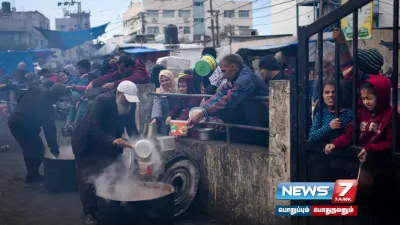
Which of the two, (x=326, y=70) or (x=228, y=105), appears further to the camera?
(x=228, y=105)

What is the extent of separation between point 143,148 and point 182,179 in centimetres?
83

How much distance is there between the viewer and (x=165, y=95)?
764cm

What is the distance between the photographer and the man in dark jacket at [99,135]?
232 inches

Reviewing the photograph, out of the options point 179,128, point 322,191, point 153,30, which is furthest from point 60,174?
point 153,30

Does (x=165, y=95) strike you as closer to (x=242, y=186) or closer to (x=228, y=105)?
(x=228, y=105)

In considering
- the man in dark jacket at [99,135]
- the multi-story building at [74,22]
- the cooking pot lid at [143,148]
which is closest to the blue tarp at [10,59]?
the man in dark jacket at [99,135]

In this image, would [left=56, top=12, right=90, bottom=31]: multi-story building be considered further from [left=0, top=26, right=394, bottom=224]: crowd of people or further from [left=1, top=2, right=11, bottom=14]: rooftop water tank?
[left=0, top=26, right=394, bottom=224]: crowd of people

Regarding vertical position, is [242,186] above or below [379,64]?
below

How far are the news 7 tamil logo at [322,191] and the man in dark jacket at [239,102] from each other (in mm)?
1725

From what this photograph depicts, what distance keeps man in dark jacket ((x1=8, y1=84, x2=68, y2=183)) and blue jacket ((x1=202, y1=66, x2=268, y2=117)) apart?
3.64 meters

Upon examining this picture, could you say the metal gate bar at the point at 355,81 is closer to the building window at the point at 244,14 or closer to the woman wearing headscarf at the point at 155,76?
the woman wearing headscarf at the point at 155,76

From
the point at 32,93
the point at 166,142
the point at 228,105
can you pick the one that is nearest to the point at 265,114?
the point at 228,105

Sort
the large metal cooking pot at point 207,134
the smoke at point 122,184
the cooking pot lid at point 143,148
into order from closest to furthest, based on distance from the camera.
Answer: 1. the smoke at point 122,184
2. the cooking pot lid at point 143,148
3. the large metal cooking pot at point 207,134

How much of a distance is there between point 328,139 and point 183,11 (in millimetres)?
69542
